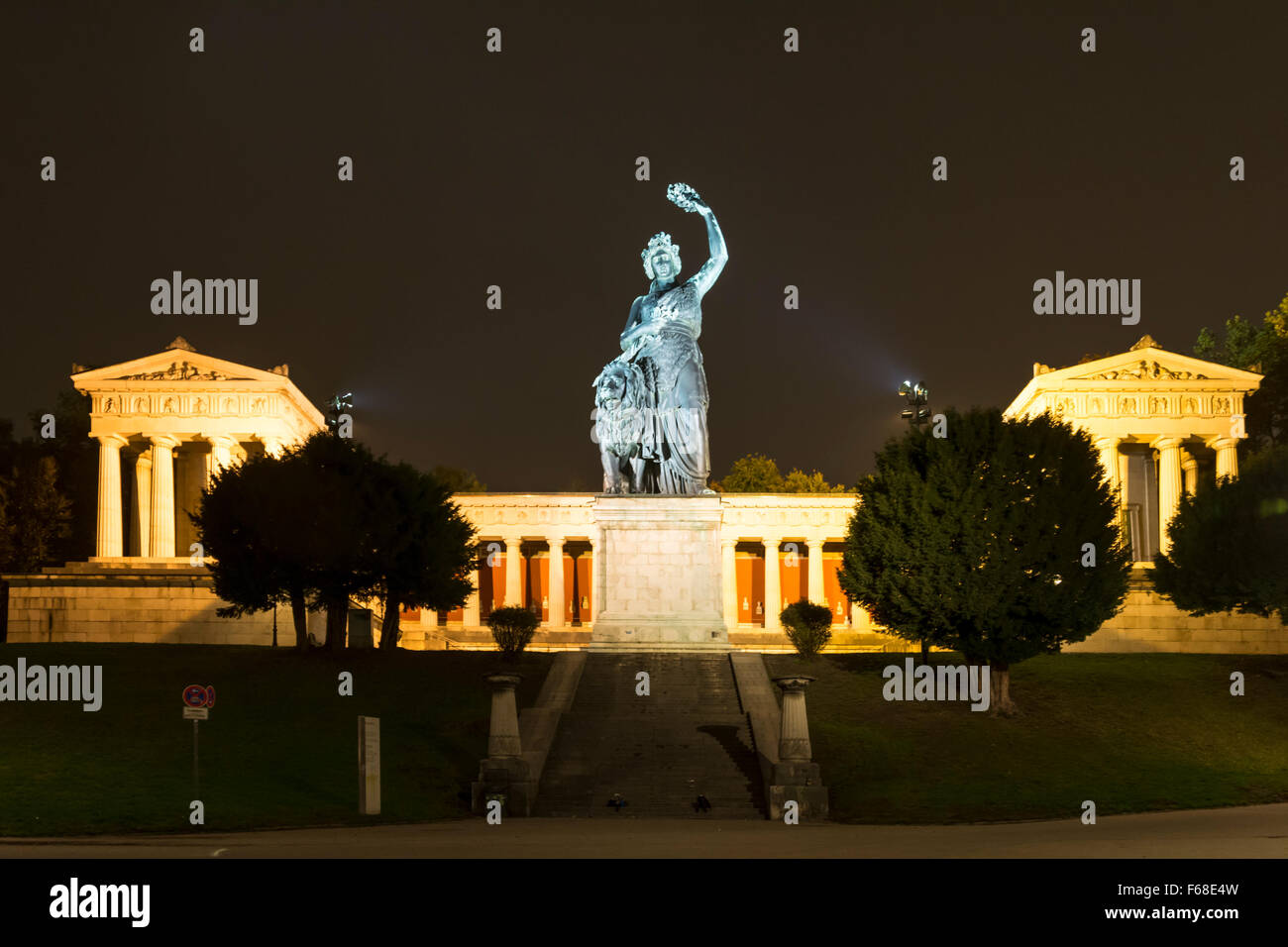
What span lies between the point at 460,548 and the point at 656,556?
1176 centimetres

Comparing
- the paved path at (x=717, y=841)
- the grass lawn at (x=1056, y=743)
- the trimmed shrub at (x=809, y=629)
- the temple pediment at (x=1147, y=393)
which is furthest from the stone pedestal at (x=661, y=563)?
the temple pediment at (x=1147, y=393)

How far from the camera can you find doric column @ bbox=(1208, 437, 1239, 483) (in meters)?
90.7

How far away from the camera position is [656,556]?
4509 centimetres

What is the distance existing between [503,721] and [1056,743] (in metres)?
15.2

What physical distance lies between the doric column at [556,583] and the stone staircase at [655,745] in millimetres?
47854

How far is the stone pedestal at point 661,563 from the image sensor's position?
45031 millimetres

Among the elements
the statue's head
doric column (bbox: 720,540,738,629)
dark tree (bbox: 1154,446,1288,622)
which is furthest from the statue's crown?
doric column (bbox: 720,540,738,629)

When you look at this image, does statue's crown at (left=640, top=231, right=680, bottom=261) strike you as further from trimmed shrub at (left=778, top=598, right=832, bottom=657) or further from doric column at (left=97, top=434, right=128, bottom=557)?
doric column at (left=97, top=434, right=128, bottom=557)

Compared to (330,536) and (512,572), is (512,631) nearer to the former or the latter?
(330,536)

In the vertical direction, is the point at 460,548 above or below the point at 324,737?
above

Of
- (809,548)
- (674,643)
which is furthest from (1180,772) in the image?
(809,548)

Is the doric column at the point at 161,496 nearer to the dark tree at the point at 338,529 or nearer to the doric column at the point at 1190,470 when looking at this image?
the dark tree at the point at 338,529

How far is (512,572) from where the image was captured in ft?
305

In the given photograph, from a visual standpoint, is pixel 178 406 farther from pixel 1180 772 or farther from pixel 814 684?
pixel 1180 772
